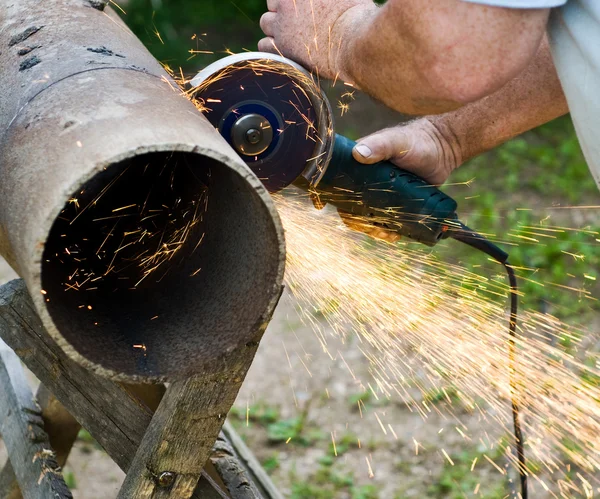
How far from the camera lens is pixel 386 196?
8.19ft

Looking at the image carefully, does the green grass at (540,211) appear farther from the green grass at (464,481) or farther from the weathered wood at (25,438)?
the weathered wood at (25,438)

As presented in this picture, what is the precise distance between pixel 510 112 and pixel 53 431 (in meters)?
2.02

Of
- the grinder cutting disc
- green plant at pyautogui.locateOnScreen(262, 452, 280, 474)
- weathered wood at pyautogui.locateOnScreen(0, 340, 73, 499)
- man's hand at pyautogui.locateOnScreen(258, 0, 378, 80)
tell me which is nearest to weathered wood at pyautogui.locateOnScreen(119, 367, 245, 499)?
→ weathered wood at pyautogui.locateOnScreen(0, 340, 73, 499)

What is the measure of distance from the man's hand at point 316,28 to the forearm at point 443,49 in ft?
0.63

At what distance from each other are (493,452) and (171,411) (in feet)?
8.86

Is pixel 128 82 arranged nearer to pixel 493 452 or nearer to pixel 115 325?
pixel 115 325

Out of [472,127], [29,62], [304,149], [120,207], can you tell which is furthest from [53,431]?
[472,127]

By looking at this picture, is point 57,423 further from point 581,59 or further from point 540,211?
point 540,211

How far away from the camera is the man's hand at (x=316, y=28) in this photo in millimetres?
2096

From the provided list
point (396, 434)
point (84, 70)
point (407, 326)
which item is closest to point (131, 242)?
point (84, 70)

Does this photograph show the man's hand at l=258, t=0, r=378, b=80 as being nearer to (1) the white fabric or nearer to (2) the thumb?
(2) the thumb

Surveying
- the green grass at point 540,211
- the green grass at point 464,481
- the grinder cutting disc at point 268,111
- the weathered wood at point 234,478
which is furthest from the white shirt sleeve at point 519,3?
the green grass at point 540,211

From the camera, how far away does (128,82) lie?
1.63 meters

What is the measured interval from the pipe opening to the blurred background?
1.25m
